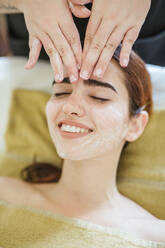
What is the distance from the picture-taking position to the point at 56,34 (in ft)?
3.56

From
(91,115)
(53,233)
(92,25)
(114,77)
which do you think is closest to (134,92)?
(114,77)

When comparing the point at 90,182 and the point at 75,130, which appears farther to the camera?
the point at 90,182

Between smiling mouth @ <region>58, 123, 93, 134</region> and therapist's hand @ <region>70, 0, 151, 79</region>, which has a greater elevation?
therapist's hand @ <region>70, 0, 151, 79</region>

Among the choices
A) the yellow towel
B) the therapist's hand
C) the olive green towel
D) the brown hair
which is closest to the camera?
the therapist's hand

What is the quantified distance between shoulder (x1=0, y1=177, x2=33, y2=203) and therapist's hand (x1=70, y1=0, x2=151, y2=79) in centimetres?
64

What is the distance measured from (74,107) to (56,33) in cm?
29

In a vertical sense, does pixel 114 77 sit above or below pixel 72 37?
below

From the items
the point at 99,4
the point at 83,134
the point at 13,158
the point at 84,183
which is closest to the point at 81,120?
the point at 83,134

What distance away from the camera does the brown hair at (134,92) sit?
4.18ft

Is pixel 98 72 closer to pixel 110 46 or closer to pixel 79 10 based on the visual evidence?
pixel 110 46

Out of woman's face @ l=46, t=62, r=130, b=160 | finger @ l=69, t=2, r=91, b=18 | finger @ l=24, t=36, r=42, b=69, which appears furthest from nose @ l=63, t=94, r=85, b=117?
finger @ l=69, t=2, r=91, b=18

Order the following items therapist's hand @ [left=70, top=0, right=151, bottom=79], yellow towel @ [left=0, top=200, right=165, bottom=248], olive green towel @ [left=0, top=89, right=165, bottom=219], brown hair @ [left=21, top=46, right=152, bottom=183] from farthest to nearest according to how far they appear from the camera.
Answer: olive green towel @ [left=0, top=89, right=165, bottom=219], brown hair @ [left=21, top=46, right=152, bottom=183], yellow towel @ [left=0, top=200, right=165, bottom=248], therapist's hand @ [left=70, top=0, right=151, bottom=79]

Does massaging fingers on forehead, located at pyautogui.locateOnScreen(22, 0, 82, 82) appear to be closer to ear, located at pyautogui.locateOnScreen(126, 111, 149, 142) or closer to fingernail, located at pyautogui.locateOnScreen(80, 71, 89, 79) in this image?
fingernail, located at pyautogui.locateOnScreen(80, 71, 89, 79)

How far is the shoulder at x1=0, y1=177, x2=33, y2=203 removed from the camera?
136cm
